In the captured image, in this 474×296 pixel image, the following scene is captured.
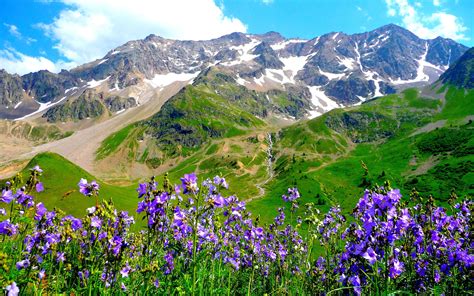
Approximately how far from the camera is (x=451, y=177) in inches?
4577

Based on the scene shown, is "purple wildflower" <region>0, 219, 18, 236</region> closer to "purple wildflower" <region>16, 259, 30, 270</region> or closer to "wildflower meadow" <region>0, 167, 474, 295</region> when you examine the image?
"wildflower meadow" <region>0, 167, 474, 295</region>

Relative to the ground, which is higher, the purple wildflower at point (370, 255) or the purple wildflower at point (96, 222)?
the purple wildflower at point (96, 222)

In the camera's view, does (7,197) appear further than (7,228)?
No

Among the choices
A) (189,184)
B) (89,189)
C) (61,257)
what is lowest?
(61,257)

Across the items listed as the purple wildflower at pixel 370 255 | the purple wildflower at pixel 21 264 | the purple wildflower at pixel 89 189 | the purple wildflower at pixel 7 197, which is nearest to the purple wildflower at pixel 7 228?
the purple wildflower at pixel 7 197

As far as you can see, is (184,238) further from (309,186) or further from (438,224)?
(309,186)

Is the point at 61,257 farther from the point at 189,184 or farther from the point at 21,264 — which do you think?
the point at 189,184

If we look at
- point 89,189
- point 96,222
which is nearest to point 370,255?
point 96,222

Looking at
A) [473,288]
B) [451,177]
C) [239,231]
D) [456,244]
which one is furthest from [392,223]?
[451,177]

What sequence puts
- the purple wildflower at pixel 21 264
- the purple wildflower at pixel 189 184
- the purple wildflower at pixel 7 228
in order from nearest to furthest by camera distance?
the purple wildflower at pixel 21 264 → the purple wildflower at pixel 7 228 → the purple wildflower at pixel 189 184

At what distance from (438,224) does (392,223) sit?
4546mm

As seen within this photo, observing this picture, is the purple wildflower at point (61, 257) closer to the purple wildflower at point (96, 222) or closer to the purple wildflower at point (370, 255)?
the purple wildflower at point (96, 222)

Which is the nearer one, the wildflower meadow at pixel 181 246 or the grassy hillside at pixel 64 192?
the wildflower meadow at pixel 181 246

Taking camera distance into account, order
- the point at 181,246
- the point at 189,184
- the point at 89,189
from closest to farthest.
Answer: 1. the point at 89,189
2. the point at 189,184
3. the point at 181,246
